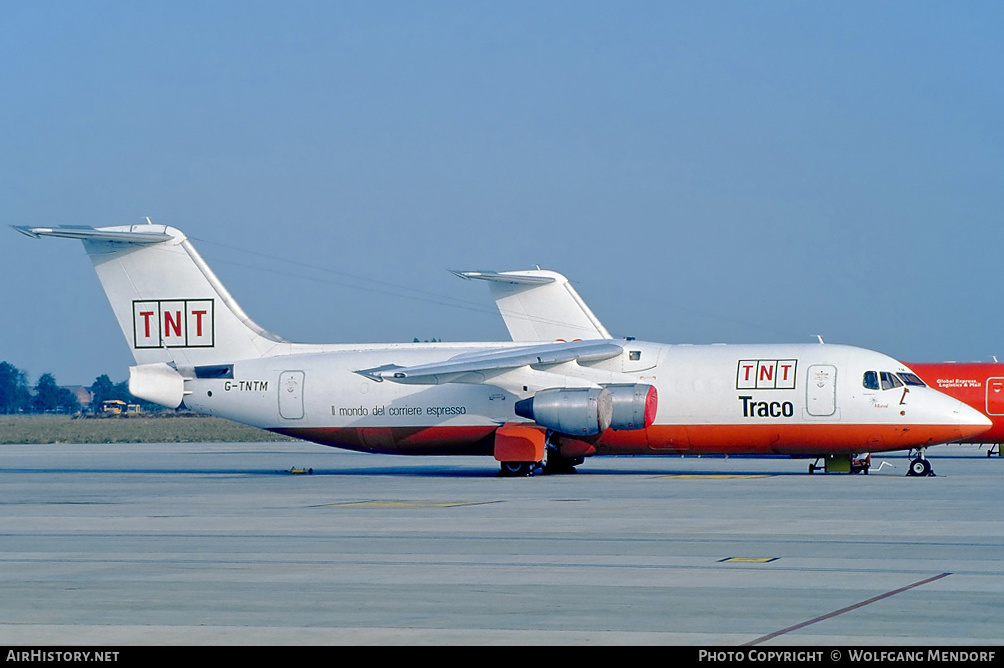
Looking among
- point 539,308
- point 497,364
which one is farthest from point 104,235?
point 539,308

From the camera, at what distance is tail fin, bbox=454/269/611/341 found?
4684 centimetres

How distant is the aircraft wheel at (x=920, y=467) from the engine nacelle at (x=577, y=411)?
25.2 feet

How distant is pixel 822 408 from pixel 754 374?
189 centimetres

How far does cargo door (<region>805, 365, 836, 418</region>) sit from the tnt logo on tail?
16.2 metres

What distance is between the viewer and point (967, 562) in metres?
14.4

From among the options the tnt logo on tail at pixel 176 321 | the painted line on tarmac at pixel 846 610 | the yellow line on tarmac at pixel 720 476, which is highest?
the tnt logo on tail at pixel 176 321

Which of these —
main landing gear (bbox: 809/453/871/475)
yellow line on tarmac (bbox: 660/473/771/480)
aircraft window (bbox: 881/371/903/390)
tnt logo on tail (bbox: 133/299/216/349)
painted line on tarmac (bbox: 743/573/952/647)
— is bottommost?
yellow line on tarmac (bbox: 660/473/771/480)

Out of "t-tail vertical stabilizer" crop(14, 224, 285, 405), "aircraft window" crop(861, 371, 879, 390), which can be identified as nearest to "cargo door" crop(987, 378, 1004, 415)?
"aircraft window" crop(861, 371, 879, 390)

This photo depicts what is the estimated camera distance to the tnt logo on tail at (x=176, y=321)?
35.7 metres

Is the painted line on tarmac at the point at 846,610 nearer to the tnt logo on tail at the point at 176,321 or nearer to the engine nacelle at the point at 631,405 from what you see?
the engine nacelle at the point at 631,405

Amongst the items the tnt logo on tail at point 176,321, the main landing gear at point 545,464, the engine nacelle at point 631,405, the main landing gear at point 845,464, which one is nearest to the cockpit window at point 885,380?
the main landing gear at point 845,464

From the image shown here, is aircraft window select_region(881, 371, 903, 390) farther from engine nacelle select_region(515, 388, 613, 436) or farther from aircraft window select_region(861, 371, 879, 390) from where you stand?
engine nacelle select_region(515, 388, 613, 436)
